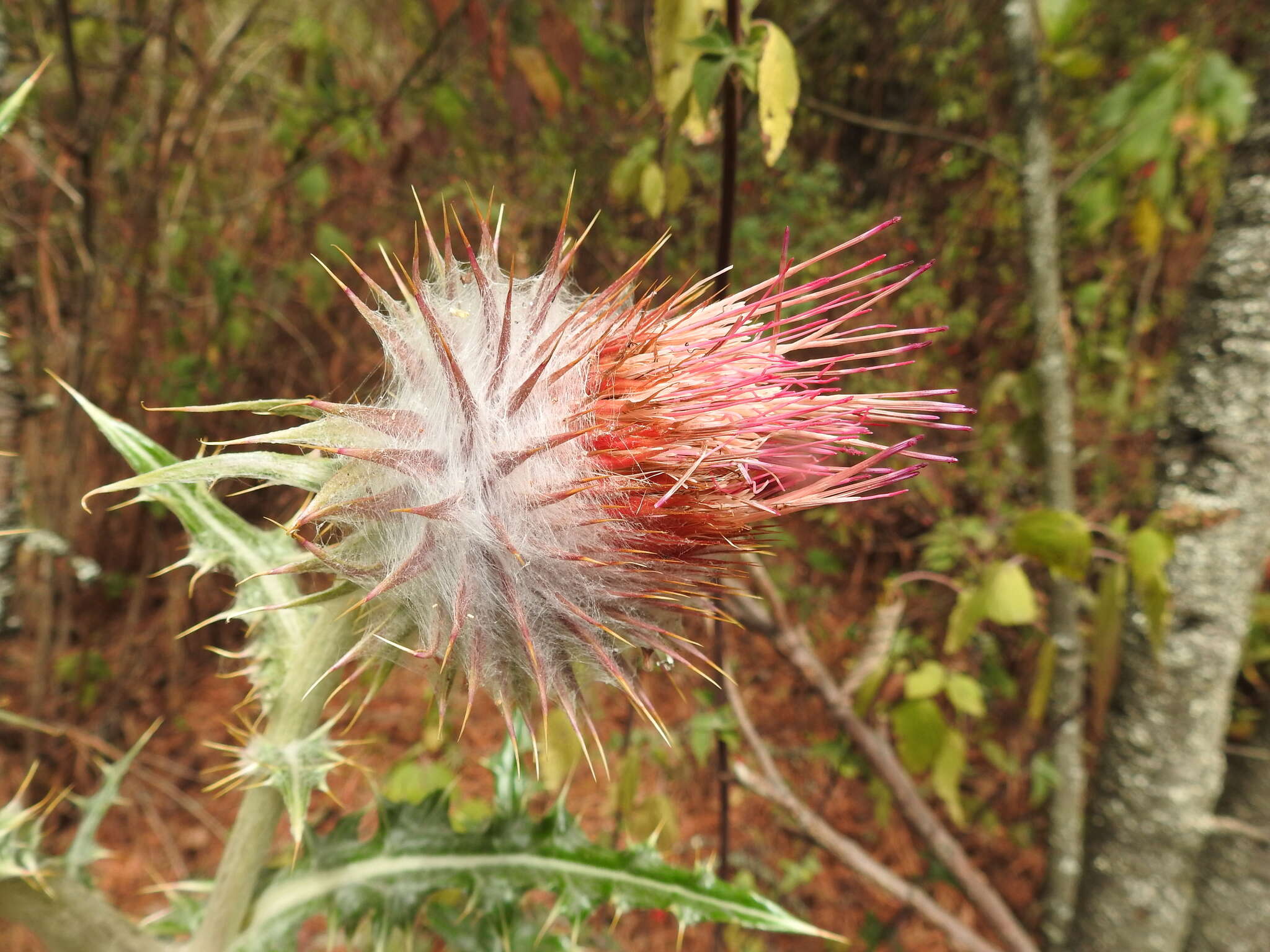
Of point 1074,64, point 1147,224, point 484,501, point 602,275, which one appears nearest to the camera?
point 484,501

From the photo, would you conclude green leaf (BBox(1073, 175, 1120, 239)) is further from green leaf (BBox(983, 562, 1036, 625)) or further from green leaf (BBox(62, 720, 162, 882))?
green leaf (BBox(62, 720, 162, 882))

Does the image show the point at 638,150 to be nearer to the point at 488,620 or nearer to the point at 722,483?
the point at 722,483

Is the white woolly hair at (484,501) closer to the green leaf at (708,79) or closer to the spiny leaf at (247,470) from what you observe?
the spiny leaf at (247,470)

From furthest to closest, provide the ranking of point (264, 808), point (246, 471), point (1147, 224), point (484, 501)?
1. point (1147, 224)
2. point (264, 808)
3. point (484, 501)
4. point (246, 471)

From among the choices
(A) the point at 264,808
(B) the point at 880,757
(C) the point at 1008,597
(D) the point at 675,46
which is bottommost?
(B) the point at 880,757

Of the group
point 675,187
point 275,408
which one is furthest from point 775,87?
point 275,408

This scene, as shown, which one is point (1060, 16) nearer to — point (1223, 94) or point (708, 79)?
point (1223, 94)
